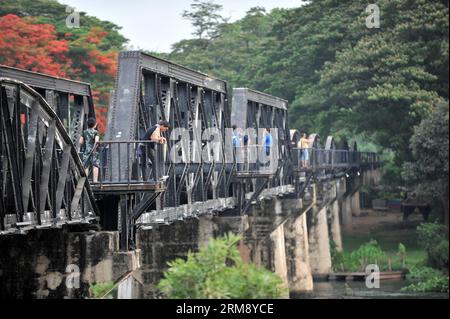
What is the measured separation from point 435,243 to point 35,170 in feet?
122

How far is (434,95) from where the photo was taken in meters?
60.2

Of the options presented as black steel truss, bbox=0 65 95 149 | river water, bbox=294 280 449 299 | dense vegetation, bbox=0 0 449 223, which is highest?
dense vegetation, bbox=0 0 449 223

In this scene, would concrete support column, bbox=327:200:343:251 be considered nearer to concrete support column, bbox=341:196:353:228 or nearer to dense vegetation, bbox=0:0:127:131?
concrete support column, bbox=341:196:353:228

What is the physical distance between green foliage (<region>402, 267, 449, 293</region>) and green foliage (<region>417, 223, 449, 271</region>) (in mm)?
675

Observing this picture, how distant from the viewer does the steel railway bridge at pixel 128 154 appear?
63.0 feet

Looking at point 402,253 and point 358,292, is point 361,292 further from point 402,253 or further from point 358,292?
point 402,253

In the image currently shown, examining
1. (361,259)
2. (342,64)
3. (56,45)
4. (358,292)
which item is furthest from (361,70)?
(56,45)

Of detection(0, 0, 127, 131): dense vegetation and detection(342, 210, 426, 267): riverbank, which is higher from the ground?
detection(0, 0, 127, 131): dense vegetation

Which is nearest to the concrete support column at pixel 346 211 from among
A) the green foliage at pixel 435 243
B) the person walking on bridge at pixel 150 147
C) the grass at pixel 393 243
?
the grass at pixel 393 243

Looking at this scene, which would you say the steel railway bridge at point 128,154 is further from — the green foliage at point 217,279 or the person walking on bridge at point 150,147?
the green foliage at point 217,279

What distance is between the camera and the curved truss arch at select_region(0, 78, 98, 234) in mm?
18562

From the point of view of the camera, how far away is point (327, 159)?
198 ft

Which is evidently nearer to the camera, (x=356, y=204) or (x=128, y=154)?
Result: (x=128, y=154)

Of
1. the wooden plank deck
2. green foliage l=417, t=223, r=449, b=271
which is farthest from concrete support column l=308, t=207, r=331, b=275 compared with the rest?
green foliage l=417, t=223, r=449, b=271
